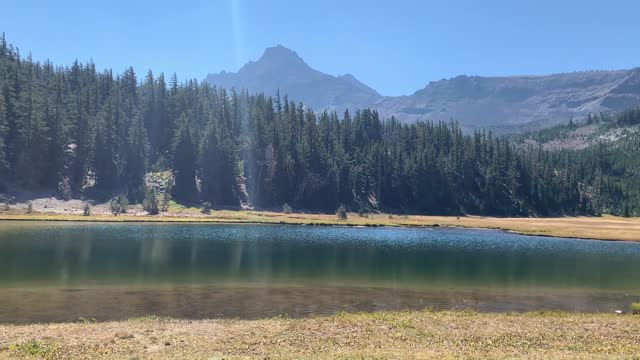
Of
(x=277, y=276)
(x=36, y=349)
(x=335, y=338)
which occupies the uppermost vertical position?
(x=36, y=349)

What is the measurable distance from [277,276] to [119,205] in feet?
354

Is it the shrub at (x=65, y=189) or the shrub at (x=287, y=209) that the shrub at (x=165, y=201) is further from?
the shrub at (x=287, y=209)

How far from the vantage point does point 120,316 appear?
33062mm

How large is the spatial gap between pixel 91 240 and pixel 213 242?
59.5 feet

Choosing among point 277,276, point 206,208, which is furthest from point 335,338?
point 206,208

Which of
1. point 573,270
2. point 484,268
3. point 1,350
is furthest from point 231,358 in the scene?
point 573,270

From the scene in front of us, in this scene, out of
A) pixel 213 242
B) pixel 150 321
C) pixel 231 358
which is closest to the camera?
pixel 231 358

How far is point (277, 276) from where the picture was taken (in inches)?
2078

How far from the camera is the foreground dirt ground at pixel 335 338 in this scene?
22.9 metres

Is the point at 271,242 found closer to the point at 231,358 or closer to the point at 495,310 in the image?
the point at 495,310

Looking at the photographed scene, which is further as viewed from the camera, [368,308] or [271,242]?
[271,242]

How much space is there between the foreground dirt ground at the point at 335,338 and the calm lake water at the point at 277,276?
5.12m

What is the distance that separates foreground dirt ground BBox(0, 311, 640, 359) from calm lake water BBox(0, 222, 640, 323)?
5.12 m

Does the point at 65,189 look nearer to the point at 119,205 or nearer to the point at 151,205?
the point at 119,205
